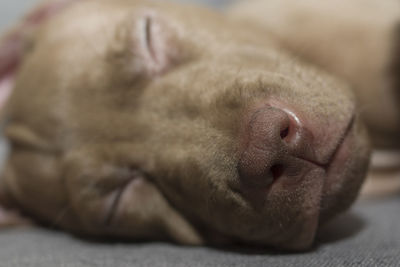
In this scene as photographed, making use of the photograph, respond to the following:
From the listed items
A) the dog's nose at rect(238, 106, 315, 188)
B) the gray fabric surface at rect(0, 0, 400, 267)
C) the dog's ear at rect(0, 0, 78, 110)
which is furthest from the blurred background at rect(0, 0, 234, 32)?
the dog's nose at rect(238, 106, 315, 188)

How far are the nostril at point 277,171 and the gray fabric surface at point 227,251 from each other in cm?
21

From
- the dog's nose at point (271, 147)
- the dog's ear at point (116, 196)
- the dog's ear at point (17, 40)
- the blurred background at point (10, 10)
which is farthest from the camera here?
the blurred background at point (10, 10)

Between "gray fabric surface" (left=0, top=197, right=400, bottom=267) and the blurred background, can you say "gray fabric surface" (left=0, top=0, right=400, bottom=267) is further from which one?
the blurred background

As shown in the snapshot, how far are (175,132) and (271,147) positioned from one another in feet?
1.41

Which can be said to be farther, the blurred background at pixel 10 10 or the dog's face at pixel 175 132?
the blurred background at pixel 10 10

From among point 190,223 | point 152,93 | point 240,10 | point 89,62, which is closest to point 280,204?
point 190,223

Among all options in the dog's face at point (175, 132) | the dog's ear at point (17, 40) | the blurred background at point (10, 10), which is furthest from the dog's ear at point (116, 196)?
the blurred background at point (10, 10)

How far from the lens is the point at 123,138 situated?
5.23 feet

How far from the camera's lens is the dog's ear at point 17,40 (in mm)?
2256

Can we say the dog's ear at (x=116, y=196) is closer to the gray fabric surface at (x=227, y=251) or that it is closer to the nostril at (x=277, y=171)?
the gray fabric surface at (x=227, y=251)

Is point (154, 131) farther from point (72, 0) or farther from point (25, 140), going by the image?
point (72, 0)

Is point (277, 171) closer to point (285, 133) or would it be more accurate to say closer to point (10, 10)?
point (285, 133)

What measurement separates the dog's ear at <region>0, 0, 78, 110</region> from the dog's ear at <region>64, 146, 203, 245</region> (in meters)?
0.82

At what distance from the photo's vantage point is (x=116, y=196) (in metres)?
1.64
